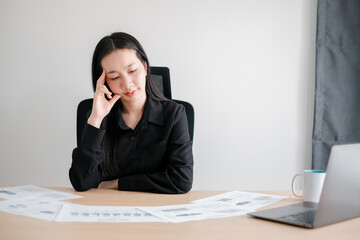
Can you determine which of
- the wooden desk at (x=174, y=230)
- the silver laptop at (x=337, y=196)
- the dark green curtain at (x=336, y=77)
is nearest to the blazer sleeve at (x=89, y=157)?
the wooden desk at (x=174, y=230)

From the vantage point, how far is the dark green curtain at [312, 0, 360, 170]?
2525mm

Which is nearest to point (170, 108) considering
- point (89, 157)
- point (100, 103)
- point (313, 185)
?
point (100, 103)

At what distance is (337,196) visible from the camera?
965 mm

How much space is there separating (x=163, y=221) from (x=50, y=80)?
171 centimetres

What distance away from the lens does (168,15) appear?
8.24 ft

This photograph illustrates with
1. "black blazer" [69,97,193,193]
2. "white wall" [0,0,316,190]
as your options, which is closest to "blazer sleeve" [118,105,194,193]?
"black blazer" [69,97,193,193]

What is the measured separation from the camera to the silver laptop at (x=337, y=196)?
0.93 m

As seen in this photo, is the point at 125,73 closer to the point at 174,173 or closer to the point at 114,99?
the point at 114,99

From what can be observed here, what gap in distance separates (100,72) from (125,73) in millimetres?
185

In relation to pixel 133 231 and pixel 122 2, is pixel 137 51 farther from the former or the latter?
pixel 133 231

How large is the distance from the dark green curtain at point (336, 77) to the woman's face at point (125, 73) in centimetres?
133

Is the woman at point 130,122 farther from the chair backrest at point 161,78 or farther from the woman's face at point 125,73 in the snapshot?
the chair backrest at point 161,78

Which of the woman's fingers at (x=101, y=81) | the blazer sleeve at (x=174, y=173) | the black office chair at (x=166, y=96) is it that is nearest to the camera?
the blazer sleeve at (x=174, y=173)

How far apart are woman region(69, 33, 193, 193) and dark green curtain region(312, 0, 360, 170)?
1.19 metres
